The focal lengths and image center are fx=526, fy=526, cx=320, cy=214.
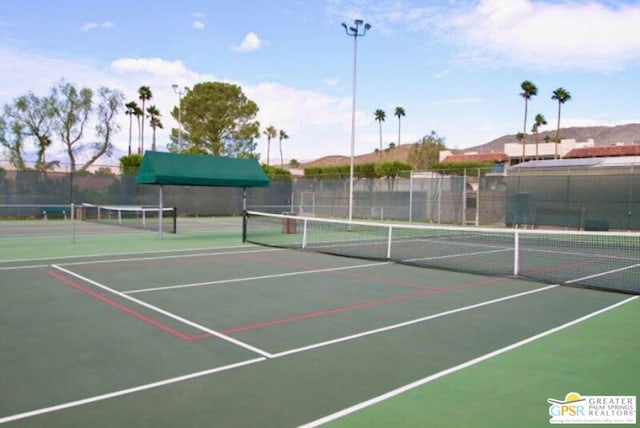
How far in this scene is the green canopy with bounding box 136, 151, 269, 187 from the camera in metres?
18.4

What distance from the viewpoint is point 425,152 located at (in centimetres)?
8662

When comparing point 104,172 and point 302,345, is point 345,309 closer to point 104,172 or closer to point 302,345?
point 302,345

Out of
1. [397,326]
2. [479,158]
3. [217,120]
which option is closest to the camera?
[397,326]

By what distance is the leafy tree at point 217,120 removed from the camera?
164 feet

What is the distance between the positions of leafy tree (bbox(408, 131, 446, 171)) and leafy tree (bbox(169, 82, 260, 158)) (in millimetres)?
40117

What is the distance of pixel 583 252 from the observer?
53.7 ft

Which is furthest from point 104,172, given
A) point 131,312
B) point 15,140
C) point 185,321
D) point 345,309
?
point 345,309

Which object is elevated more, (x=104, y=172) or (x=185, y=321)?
(x=104, y=172)

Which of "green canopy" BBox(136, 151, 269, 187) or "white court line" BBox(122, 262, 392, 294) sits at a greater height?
"green canopy" BBox(136, 151, 269, 187)

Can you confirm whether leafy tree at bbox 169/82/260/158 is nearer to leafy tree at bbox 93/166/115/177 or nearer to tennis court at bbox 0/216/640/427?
leafy tree at bbox 93/166/115/177

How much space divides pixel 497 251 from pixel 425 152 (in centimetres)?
7232

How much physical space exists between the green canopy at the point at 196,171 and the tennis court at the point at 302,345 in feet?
21.9

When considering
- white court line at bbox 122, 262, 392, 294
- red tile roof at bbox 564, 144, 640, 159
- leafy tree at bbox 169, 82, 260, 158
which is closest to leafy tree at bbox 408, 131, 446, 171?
red tile roof at bbox 564, 144, 640, 159

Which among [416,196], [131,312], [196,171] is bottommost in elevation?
[131,312]
